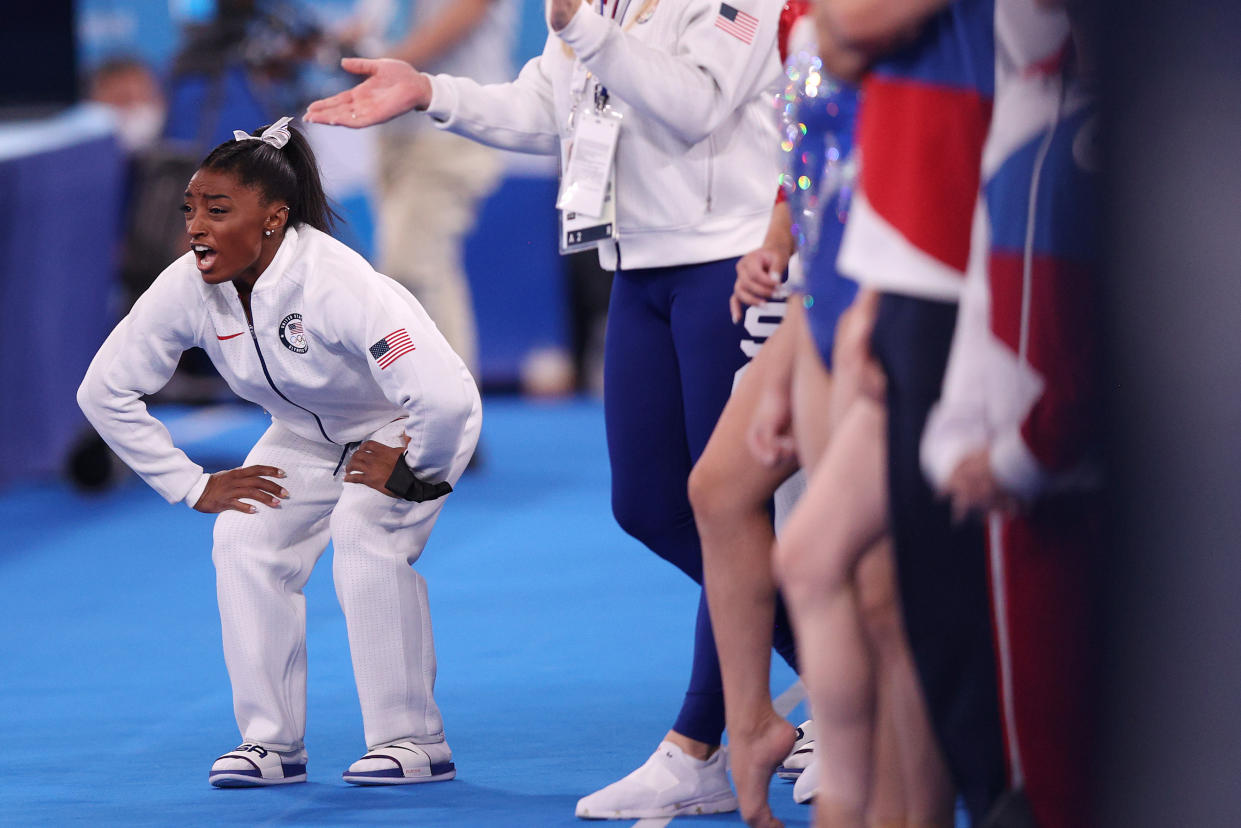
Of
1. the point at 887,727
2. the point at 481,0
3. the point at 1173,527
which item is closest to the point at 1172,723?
the point at 1173,527

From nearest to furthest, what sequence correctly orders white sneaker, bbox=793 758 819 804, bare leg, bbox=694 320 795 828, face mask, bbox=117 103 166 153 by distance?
1. bare leg, bbox=694 320 795 828
2. white sneaker, bbox=793 758 819 804
3. face mask, bbox=117 103 166 153

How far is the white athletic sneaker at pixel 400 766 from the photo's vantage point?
3777mm

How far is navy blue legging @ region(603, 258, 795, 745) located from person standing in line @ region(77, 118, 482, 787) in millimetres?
389

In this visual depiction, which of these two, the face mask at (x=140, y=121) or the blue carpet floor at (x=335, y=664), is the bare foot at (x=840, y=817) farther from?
the face mask at (x=140, y=121)

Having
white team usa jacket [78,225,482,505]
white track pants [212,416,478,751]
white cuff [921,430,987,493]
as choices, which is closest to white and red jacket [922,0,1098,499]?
white cuff [921,430,987,493]

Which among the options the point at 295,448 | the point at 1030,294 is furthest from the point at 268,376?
the point at 1030,294

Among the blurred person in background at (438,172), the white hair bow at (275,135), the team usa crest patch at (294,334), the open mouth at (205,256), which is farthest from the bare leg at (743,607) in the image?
the blurred person in background at (438,172)

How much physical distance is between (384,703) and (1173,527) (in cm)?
207

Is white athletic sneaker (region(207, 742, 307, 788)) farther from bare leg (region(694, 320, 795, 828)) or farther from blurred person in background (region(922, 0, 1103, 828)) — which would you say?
blurred person in background (region(922, 0, 1103, 828))

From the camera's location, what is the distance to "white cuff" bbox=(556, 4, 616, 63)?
10.7ft

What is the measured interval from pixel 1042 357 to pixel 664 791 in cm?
153

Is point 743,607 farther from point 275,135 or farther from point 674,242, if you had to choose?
point 275,135

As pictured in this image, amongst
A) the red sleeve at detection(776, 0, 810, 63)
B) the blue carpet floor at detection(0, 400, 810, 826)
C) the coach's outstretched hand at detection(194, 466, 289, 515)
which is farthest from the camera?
the coach's outstretched hand at detection(194, 466, 289, 515)

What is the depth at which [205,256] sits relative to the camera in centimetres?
381
